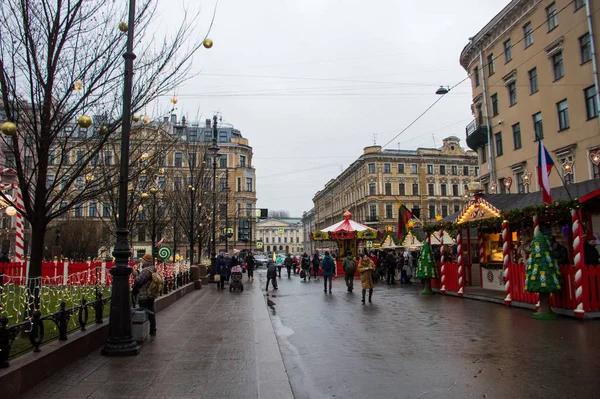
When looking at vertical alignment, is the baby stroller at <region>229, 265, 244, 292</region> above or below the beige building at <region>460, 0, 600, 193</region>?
below

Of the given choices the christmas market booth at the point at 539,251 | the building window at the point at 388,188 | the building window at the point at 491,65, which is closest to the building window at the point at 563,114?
the building window at the point at 491,65

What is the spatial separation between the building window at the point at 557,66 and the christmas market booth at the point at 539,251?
10326 millimetres

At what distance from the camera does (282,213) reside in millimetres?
196375

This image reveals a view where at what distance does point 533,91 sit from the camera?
28234 millimetres

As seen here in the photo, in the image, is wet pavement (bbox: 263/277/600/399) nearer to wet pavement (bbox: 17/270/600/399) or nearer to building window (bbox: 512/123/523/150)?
wet pavement (bbox: 17/270/600/399)

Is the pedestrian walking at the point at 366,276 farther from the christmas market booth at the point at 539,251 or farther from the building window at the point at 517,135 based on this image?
the building window at the point at 517,135

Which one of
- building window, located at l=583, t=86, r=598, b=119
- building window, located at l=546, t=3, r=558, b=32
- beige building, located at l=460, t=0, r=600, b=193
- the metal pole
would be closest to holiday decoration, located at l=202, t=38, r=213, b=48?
the metal pole

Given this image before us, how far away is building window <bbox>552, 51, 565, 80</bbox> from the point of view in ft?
84.4

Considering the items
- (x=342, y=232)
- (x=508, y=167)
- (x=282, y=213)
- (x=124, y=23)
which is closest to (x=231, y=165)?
(x=342, y=232)

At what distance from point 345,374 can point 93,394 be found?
327cm

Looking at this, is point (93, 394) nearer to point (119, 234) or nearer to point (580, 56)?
point (119, 234)

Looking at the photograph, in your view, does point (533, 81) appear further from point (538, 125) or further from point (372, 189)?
point (372, 189)

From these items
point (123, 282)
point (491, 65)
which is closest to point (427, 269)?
point (123, 282)

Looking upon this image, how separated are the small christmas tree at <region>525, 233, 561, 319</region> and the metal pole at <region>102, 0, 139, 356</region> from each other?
9631 millimetres
